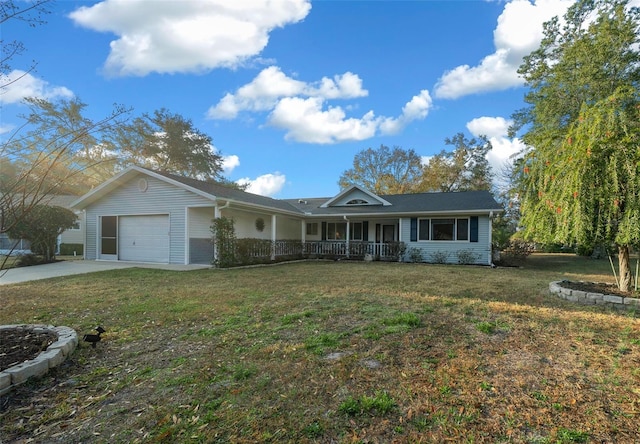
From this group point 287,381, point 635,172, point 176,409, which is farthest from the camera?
point 635,172

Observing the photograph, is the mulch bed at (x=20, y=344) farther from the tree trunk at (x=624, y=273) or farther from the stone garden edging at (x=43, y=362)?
the tree trunk at (x=624, y=273)

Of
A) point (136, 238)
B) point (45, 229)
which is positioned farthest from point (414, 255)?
point (45, 229)

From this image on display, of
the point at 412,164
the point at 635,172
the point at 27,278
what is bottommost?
the point at 27,278

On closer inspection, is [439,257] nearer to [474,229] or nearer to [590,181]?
[474,229]

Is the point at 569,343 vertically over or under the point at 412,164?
under

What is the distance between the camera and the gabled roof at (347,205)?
42.4 ft

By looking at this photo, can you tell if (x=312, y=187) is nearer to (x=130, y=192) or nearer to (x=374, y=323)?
(x=130, y=192)

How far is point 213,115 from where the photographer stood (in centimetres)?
2022

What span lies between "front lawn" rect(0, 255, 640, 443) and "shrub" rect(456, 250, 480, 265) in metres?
9.14

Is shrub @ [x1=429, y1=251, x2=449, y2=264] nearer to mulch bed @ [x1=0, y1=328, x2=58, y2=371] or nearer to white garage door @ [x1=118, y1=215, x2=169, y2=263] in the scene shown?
white garage door @ [x1=118, y1=215, x2=169, y2=263]

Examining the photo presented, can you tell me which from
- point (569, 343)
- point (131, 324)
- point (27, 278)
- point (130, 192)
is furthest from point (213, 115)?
point (569, 343)

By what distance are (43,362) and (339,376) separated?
2.74m

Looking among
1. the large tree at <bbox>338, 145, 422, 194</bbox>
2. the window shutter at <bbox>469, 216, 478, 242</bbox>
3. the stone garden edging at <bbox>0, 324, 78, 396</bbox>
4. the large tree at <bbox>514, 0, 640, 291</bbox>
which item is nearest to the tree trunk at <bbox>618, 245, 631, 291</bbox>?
the large tree at <bbox>514, 0, 640, 291</bbox>

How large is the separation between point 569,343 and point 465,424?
2202 millimetres
